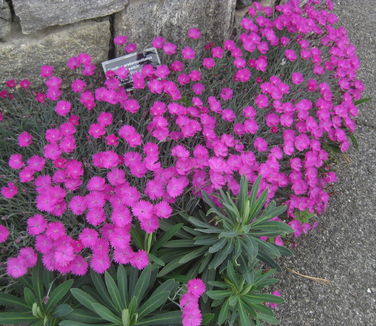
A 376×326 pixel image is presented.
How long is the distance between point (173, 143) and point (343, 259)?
1.35 m

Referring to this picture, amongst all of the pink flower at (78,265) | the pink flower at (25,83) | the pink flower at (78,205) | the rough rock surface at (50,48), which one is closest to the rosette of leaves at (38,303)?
the pink flower at (78,265)

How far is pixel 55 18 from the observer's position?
2.13 m

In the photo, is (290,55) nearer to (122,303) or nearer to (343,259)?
(343,259)

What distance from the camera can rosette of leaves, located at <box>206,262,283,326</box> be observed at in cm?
174

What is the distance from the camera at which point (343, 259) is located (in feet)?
8.03

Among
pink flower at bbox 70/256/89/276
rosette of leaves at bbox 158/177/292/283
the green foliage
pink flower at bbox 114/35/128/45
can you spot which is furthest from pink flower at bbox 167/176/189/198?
pink flower at bbox 114/35/128/45

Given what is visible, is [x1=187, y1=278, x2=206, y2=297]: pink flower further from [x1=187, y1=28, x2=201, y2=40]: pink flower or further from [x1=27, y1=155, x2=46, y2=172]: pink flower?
[x1=187, y1=28, x2=201, y2=40]: pink flower

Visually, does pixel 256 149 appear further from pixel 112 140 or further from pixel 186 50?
pixel 112 140

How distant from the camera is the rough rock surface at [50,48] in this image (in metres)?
2.16

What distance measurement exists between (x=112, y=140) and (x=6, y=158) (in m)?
0.82

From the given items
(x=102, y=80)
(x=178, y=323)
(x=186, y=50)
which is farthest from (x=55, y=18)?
(x=178, y=323)

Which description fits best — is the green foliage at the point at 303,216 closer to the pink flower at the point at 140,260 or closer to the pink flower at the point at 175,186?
the pink flower at the point at 175,186

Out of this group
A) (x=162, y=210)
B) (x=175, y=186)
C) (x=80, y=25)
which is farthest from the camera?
(x=80, y=25)

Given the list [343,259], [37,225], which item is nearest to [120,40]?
[37,225]
